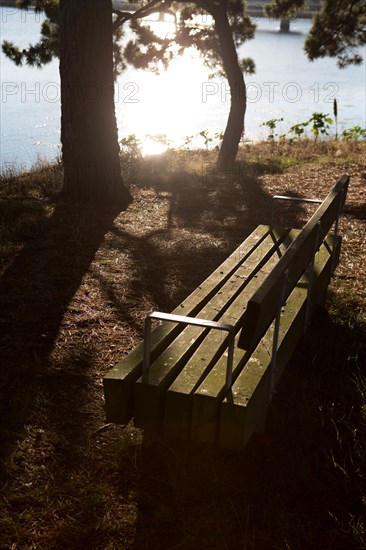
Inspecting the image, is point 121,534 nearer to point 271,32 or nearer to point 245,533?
point 245,533

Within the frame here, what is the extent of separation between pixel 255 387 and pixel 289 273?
2.06 feet

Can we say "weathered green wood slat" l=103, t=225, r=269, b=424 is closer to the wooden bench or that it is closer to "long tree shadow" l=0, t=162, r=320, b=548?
the wooden bench

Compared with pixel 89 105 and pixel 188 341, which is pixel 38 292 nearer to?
pixel 188 341

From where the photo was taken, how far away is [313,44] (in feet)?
49.7

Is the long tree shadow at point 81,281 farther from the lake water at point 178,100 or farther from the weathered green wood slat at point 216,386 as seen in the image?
the lake water at point 178,100

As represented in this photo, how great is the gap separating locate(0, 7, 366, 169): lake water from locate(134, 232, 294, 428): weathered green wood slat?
39.3 feet

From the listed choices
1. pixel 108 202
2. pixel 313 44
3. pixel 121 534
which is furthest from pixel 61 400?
pixel 313 44

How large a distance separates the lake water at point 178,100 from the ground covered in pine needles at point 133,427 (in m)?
10.0

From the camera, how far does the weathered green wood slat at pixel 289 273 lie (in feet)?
9.05

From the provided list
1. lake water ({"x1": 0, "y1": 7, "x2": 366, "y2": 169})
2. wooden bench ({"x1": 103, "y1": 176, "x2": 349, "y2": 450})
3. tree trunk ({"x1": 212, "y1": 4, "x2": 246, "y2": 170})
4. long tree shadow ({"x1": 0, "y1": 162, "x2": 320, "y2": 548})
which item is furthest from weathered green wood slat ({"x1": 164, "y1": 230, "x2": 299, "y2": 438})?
lake water ({"x1": 0, "y1": 7, "x2": 366, "y2": 169})

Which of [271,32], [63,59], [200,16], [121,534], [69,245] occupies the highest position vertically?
[271,32]

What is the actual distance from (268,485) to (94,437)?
0.97 metres

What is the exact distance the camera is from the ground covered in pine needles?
9.57ft

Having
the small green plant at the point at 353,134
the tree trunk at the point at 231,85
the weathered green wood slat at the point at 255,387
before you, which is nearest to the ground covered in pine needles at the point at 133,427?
the weathered green wood slat at the point at 255,387
